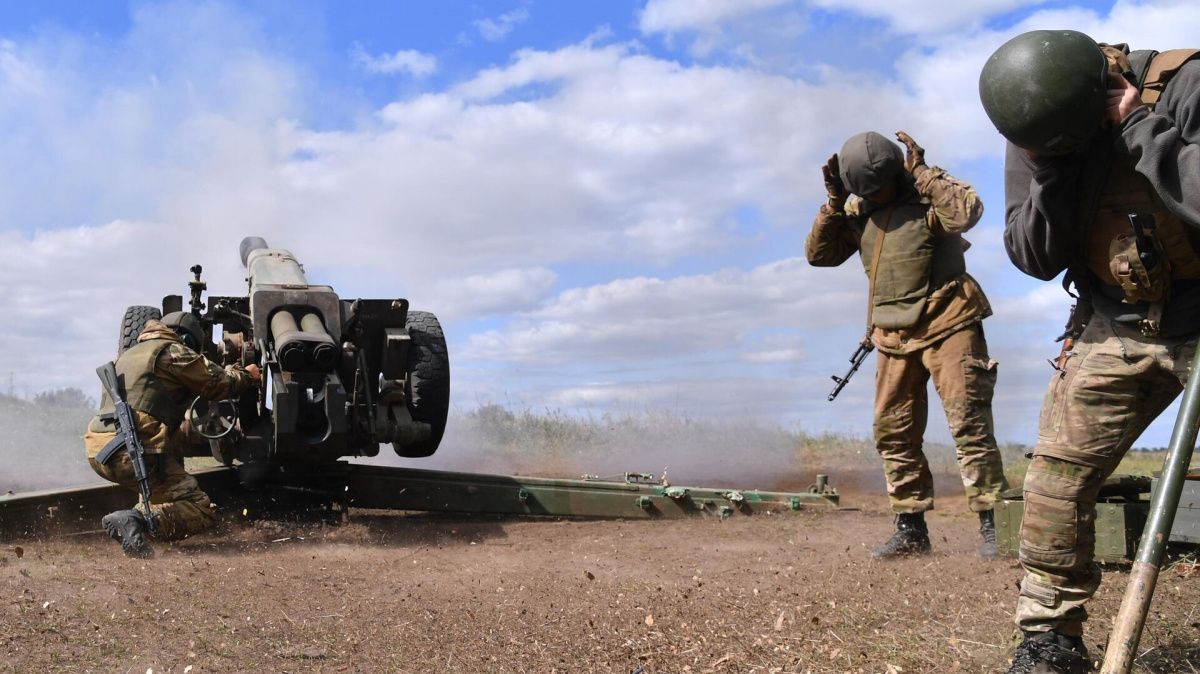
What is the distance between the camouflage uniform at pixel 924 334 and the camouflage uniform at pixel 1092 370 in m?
2.22

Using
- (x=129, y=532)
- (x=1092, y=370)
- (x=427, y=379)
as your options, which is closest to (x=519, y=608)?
(x=1092, y=370)

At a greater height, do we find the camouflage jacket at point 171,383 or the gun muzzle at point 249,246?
the gun muzzle at point 249,246

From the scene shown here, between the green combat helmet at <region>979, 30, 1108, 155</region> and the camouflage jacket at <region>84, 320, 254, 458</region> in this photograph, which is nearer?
the green combat helmet at <region>979, 30, 1108, 155</region>

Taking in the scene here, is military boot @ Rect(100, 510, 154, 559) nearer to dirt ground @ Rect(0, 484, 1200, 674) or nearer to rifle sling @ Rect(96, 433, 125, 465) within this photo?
dirt ground @ Rect(0, 484, 1200, 674)

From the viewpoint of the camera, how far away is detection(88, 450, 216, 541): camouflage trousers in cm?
658

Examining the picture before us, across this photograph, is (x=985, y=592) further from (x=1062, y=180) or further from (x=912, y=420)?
(x=1062, y=180)

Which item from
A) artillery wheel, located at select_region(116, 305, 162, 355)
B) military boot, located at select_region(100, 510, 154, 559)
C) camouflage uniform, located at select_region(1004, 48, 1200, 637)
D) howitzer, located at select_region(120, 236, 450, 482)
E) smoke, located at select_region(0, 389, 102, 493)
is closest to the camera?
camouflage uniform, located at select_region(1004, 48, 1200, 637)

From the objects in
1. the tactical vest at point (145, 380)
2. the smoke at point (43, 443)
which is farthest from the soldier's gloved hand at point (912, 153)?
the smoke at point (43, 443)

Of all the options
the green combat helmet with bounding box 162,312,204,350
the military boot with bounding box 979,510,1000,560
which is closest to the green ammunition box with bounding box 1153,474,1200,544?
the military boot with bounding box 979,510,1000,560

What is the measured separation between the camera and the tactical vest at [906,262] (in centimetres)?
593

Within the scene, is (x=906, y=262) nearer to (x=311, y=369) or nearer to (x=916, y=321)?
(x=916, y=321)

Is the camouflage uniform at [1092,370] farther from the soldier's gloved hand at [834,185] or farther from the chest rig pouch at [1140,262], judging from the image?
the soldier's gloved hand at [834,185]

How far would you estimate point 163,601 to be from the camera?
483 cm

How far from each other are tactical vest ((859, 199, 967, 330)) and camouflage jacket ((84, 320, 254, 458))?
12.7 feet
